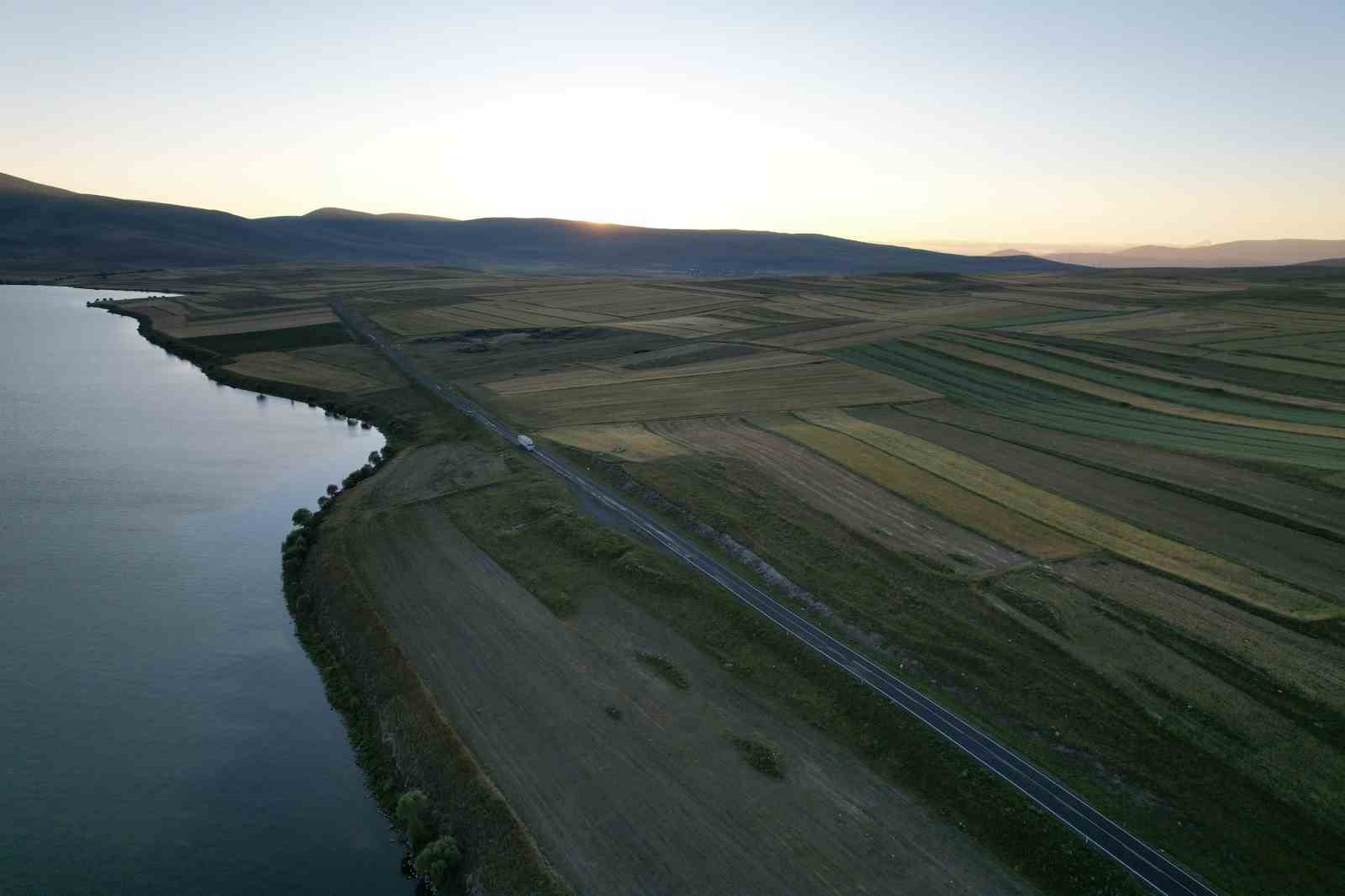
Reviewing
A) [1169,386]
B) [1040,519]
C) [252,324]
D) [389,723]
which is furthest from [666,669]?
[252,324]

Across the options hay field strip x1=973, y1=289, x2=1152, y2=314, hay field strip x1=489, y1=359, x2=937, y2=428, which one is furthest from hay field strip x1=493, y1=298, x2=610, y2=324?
hay field strip x1=973, y1=289, x2=1152, y2=314

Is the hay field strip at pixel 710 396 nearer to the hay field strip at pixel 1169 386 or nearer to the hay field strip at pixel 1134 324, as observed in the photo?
the hay field strip at pixel 1169 386

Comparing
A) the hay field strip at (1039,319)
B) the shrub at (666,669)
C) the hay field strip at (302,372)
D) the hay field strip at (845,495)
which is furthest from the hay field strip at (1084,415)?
the hay field strip at (302,372)

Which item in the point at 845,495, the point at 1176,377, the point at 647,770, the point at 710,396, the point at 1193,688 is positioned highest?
the point at 1176,377

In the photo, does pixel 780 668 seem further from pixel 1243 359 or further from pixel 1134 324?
pixel 1134 324

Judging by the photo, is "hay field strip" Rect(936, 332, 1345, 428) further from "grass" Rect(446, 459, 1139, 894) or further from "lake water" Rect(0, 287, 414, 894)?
"lake water" Rect(0, 287, 414, 894)

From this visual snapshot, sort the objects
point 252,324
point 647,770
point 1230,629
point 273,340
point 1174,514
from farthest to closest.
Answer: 1. point 252,324
2. point 273,340
3. point 1174,514
4. point 1230,629
5. point 647,770

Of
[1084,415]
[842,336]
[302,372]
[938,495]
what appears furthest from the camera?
[842,336]

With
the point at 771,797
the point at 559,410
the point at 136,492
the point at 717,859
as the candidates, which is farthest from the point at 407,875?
the point at 559,410
